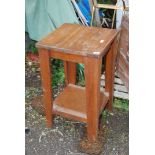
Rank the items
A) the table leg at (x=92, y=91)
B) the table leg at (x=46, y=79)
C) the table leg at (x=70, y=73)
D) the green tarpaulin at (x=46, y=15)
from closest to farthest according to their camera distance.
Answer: the table leg at (x=92, y=91), the table leg at (x=46, y=79), the table leg at (x=70, y=73), the green tarpaulin at (x=46, y=15)

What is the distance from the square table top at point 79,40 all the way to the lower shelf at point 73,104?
0.51 m

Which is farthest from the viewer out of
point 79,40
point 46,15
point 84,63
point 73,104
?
point 46,15

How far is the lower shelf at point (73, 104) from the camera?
2.19 metres

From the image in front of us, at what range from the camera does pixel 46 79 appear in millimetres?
2115

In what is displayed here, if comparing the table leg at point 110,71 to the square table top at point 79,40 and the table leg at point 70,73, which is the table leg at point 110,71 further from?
the table leg at point 70,73

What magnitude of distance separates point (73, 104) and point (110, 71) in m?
0.38

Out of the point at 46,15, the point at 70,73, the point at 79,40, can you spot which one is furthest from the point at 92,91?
the point at 46,15

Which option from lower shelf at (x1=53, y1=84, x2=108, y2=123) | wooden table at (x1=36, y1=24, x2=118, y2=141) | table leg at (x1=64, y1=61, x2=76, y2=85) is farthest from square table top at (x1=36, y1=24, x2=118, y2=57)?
lower shelf at (x1=53, y1=84, x2=108, y2=123)

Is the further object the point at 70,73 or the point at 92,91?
the point at 70,73

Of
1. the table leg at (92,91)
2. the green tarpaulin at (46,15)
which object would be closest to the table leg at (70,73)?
the green tarpaulin at (46,15)

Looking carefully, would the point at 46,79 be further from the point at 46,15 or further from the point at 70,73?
the point at 46,15

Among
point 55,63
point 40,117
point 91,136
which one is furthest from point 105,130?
point 55,63
